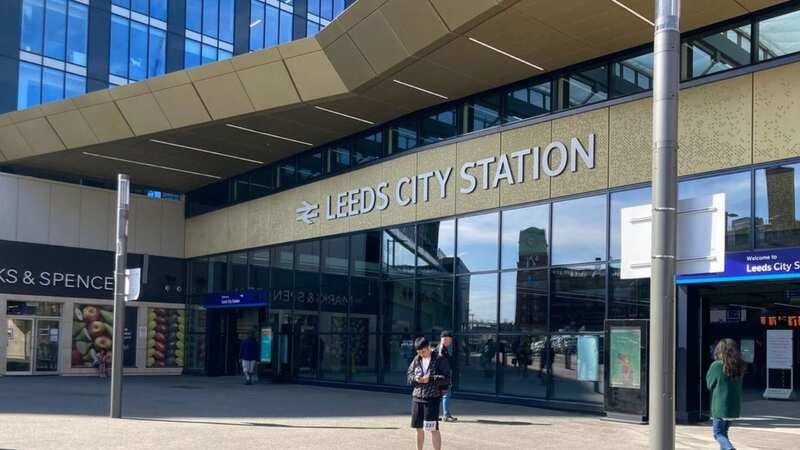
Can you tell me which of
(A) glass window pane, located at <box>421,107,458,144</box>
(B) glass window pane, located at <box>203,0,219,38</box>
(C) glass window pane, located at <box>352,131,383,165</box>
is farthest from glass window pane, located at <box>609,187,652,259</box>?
(B) glass window pane, located at <box>203,0,219,38</box>

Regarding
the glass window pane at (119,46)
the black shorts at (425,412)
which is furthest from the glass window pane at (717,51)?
the glass window pane at (119,46)

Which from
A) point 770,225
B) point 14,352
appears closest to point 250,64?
point 770,225

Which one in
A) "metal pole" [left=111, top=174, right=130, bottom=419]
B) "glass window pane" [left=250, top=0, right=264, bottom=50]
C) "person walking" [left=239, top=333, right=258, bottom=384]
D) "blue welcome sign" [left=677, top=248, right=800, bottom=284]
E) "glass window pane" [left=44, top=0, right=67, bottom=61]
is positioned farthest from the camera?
"glass window pane" [left=250, top=0, right=264, bottom=50]

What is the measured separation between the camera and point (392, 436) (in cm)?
1274

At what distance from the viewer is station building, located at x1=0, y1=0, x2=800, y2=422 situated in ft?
48.5

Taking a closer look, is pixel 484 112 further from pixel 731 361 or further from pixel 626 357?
pixel 731 361

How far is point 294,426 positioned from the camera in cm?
1385

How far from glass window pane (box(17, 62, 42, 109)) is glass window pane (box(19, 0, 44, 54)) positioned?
697 millimetres

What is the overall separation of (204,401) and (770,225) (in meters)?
11.7

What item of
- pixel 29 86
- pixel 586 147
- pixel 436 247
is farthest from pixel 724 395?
pixel 29 86

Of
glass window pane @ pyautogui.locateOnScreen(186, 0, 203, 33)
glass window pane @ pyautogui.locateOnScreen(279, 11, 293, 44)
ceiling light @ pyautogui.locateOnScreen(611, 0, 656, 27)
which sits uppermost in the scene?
glass window pane @ pyautogui.locateOnScreen(279, 11, 293, 44)

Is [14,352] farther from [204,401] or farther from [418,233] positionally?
[418,233]

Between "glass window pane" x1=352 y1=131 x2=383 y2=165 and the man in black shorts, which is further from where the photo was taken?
"glass window pane" x1=352 y1=131 x2=383 y2=165

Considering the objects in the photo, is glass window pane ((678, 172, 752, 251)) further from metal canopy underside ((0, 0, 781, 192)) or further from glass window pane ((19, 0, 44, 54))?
glass window pane ((19, 0, 44, 54))
